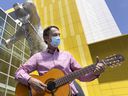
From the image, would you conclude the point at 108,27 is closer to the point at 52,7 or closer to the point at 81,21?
the point at 81,21

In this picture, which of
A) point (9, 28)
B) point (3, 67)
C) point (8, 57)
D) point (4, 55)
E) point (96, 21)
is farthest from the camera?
point (96, 21)

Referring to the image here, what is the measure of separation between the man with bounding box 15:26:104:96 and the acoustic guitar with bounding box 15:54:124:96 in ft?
0.15

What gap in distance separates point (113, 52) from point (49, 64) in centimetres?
488

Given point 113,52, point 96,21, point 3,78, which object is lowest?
point 3,78

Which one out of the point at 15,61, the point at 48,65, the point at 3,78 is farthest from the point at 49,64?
the point at 15,61

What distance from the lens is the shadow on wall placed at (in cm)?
591

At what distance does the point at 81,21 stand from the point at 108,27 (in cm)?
162

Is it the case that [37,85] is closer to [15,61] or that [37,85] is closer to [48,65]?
[48,65]

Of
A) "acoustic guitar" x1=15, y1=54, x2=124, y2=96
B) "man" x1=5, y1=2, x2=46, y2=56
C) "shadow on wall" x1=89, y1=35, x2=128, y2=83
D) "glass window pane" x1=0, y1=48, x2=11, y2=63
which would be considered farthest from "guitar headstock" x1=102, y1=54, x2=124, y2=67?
"shadow on wall" x1=89, y1=35, x2=128, y2=83

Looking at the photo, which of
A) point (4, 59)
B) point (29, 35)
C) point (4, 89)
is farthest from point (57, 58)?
point (4, 59)

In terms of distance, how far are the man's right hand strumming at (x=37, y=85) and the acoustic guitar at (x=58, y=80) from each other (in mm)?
26

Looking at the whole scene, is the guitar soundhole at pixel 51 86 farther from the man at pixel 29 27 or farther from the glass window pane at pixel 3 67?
the glass window pane at pixel 3 67

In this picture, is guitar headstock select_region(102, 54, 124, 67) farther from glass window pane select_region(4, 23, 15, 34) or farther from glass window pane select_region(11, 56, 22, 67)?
glass window pane select_region(4, 23, 15, 34)

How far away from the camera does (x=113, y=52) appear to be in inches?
248
